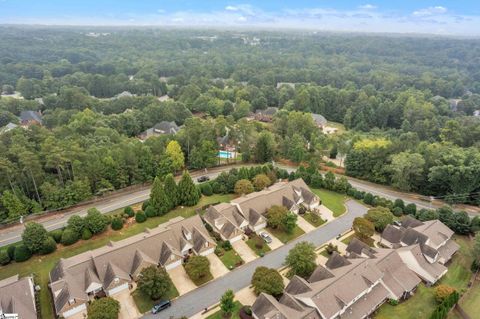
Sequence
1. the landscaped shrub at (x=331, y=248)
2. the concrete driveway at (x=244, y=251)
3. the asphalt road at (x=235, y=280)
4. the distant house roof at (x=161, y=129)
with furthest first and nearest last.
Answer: the distant house roof at (x=161, y=129)
the landscaped shrub at (x=331, y=248)
the concrete driveway at (x=244, y=251)
the asphalt road at (x=235, y=280)

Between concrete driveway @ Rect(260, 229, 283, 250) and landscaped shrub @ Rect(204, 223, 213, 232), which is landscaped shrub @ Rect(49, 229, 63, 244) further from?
concrete driveway @ Rect(260, 229, 283, 250)

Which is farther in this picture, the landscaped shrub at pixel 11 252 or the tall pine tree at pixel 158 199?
the tall pine tree at pixel 158 199

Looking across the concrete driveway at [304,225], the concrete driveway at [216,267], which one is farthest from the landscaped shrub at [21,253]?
the concrete driveway at [304,225]

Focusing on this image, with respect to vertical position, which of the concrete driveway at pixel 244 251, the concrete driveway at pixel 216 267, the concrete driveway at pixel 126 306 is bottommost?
the concrete driveway at pixel 244 251

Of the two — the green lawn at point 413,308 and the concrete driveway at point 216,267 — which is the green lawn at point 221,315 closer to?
the concrete driveway at point 216,267

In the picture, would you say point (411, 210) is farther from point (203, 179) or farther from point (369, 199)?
point (203, 179)

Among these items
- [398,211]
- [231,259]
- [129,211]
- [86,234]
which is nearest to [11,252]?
[86,234]
